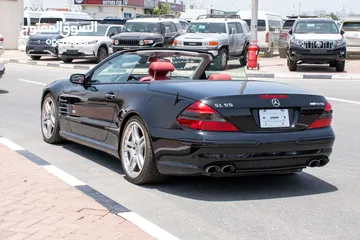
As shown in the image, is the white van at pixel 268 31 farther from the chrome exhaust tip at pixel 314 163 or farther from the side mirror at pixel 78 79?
the chrome exhaust tip at pixel 314 163

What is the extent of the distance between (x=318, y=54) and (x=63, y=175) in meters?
17.0

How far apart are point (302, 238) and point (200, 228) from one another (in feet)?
2.61

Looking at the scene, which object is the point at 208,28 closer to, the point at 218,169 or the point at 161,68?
the point at 161,68

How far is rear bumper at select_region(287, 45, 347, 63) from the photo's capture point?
72.3 ft

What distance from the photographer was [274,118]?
5.76 metres

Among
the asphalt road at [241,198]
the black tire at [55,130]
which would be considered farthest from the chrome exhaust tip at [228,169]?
the black tire at [55,130]

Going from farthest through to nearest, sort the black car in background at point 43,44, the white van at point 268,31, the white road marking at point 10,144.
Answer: the white van at point 268,31
the black car in background at point 43,44
the white road marking at point 10,144

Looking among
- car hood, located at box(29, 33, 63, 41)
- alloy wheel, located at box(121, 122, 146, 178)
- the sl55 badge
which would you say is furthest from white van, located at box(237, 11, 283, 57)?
the sl55 badge

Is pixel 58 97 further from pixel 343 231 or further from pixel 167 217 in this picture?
pixel 343 231

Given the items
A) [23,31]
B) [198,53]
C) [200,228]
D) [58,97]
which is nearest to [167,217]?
[200,228]

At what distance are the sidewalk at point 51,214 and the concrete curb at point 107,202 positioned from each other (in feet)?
0.22

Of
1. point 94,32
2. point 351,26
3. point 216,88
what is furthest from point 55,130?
point 351,26

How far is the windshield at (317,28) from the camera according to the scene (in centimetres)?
2297

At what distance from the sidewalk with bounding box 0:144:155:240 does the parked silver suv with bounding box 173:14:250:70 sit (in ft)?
56.2
